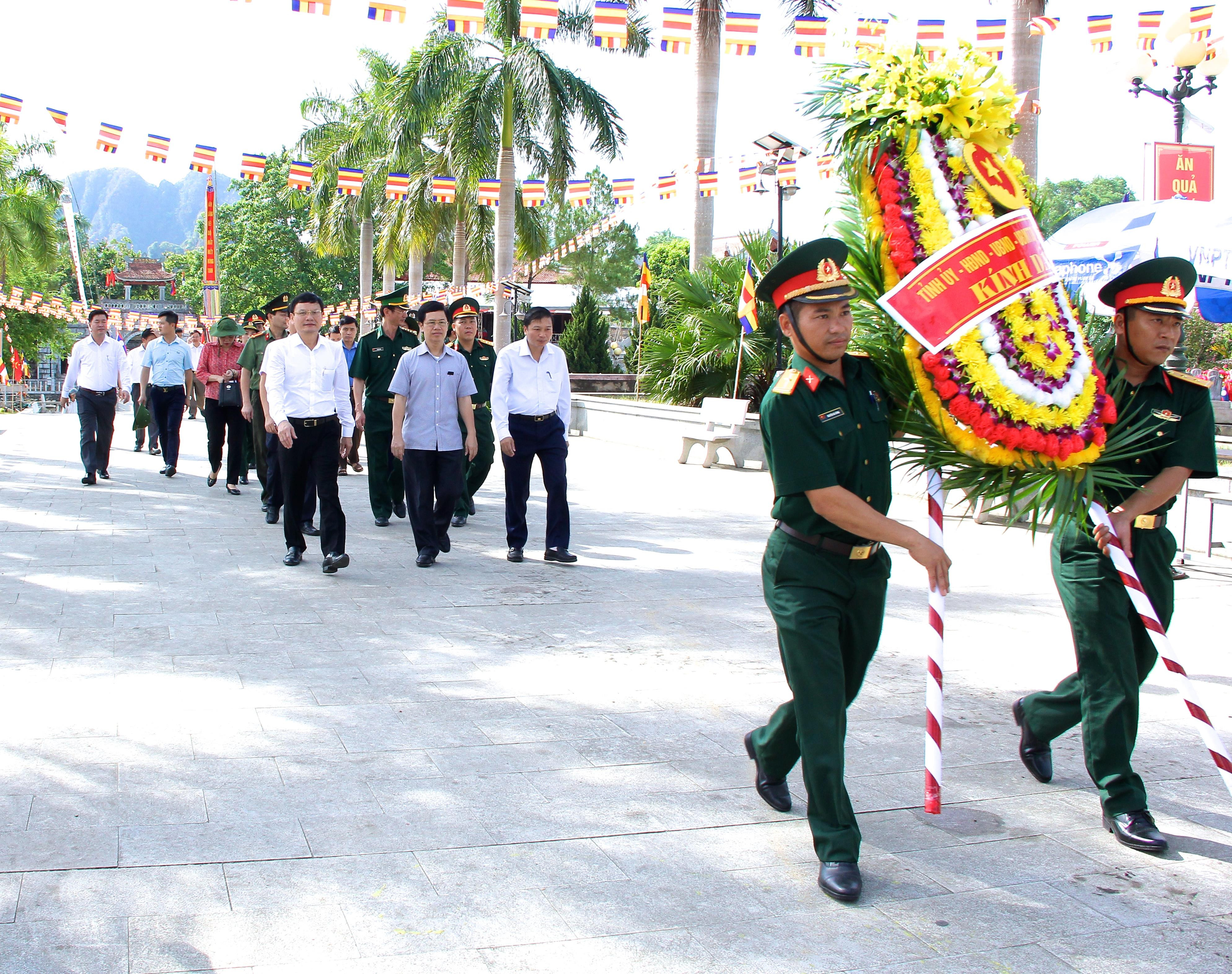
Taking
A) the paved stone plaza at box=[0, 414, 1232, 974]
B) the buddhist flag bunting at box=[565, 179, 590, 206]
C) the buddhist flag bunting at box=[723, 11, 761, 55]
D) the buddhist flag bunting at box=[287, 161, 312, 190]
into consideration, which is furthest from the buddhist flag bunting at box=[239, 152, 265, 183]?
the paved stone plaza at box=[0, 414, 1232, 974]

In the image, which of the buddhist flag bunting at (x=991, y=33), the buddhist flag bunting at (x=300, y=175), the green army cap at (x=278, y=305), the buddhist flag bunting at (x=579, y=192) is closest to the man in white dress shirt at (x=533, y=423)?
the green army cap at (x=278, y=305)

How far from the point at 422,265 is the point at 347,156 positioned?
13.3ft

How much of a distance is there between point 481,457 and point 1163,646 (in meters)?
7.86

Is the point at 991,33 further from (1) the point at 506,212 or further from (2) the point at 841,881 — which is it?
(1) the point at 506,212

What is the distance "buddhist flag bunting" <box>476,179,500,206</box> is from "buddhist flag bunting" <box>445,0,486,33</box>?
11602 millimetres

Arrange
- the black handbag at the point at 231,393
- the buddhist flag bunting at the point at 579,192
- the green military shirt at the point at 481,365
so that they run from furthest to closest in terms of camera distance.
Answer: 1. the buddhist flag bunting at the point at 579,192
2. the black handbag at the point at 231,393
3. the green military shirt at the point at 481,365

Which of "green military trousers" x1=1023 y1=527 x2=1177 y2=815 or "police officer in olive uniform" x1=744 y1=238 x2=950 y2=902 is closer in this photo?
"police officer in olive uniform" x1=744 y1=238 x2=950 y2=902

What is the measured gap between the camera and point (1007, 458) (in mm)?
3688

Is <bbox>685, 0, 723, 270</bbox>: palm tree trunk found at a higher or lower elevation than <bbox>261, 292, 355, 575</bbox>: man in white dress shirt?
higher

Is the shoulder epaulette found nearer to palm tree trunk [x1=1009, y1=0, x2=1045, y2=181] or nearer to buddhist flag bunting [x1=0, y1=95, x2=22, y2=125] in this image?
palm tree trunk [x1=1009, y1=0, x2=1045, y2=181]

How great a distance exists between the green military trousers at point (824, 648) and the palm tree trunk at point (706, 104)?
56.8 ft

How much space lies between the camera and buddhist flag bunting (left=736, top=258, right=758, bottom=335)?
666 inches

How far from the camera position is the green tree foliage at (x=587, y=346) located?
1287 inches

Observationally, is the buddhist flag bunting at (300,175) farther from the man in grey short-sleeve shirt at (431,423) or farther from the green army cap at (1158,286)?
the green army cap at (1158,286)
